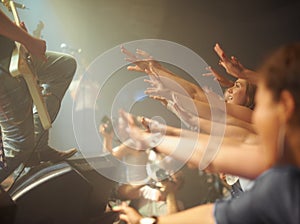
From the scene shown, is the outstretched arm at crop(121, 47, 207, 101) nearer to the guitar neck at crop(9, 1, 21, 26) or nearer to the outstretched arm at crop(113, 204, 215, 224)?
the guitar neck at crop(9, 1, 21, 26)

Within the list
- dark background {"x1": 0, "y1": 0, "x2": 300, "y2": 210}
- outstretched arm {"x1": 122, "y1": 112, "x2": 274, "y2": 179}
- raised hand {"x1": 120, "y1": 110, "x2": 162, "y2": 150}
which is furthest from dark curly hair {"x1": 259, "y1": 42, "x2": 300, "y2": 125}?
dark background {"x1": 0, "y1": 0, "x2": 300, "y2": 210}

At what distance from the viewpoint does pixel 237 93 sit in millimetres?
1594

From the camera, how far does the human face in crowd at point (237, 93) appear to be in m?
1.57

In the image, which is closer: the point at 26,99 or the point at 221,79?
the point at 26,99

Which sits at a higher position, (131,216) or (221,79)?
(221,79)

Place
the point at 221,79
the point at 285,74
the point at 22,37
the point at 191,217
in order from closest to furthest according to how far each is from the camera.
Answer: the point at 285,74, the point at 191,217, the point at 22,37, the point at 221,79

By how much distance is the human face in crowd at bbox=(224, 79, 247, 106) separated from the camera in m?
1.57

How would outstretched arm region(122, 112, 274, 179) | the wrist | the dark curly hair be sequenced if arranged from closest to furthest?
1. the dark curly hair
2. the wrist
3. outstretched arm region(122, 112, 274, 179)

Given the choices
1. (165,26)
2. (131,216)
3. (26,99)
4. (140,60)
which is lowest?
(131,216)

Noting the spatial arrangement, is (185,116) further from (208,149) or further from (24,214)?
(24,214)

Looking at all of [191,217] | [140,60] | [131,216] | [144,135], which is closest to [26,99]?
[140,60]

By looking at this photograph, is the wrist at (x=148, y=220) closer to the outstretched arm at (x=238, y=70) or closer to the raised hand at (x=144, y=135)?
the raised hand at (x=144, y=135)

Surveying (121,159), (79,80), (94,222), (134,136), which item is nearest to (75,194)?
(94,222)

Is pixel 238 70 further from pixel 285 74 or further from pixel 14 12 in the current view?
pixel 14 12
